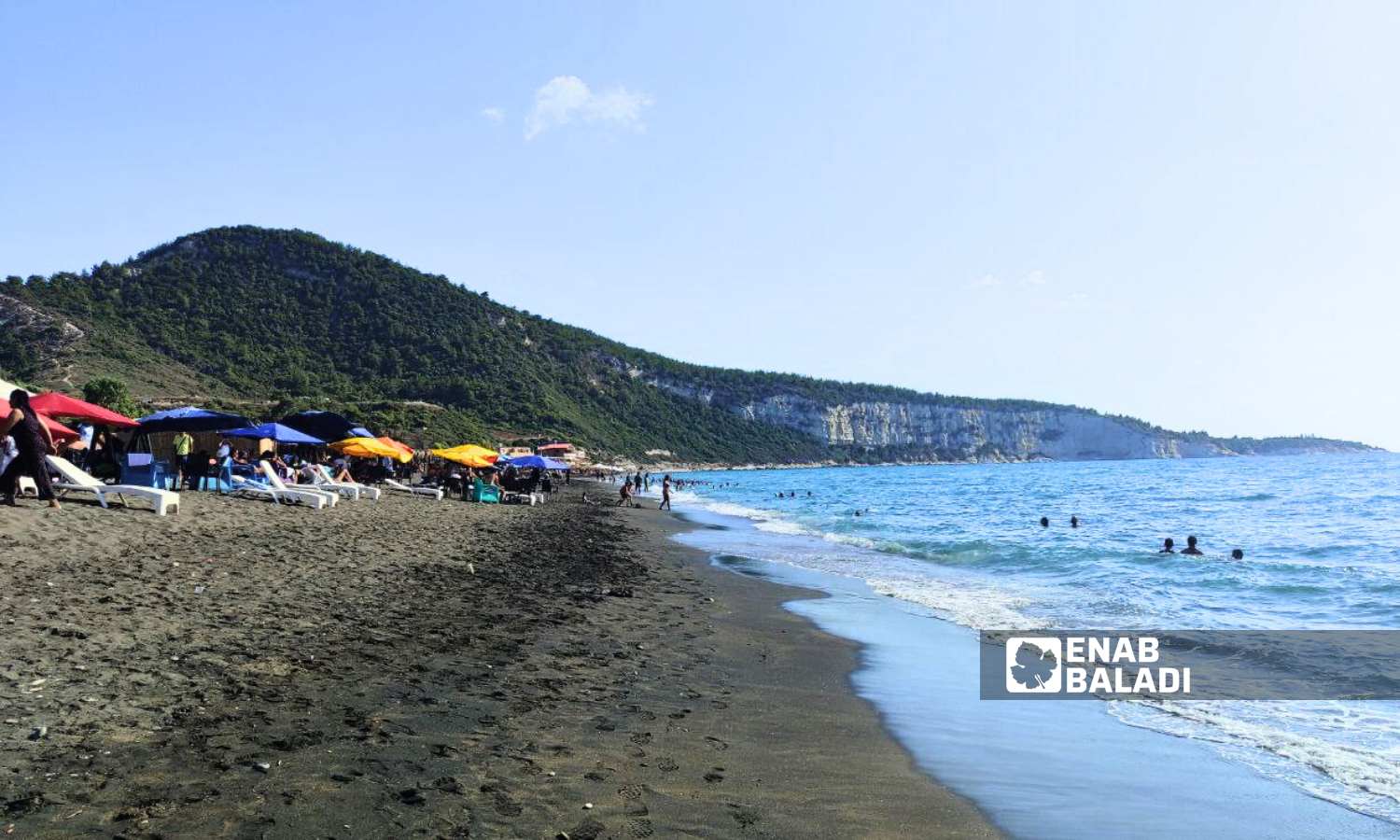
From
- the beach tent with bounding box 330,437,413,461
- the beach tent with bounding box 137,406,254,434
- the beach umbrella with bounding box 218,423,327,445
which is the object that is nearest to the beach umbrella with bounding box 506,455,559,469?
the beach tent with bounding box 330,437,413,461

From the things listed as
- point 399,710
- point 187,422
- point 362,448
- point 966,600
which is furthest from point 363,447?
point 399,710

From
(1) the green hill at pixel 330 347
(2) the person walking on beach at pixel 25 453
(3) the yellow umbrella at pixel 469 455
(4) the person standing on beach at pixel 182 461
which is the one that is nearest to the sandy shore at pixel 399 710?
(2) the person walking on beach at pixel 25 453

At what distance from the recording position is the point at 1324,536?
2492cm

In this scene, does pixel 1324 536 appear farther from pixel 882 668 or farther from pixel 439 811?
pixel 439 811

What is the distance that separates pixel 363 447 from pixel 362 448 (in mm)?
55

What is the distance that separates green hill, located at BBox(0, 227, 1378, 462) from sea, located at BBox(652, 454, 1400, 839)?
42637 mm

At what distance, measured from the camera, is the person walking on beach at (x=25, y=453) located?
11.4m

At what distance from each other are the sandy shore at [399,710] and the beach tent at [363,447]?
16098 millimetres

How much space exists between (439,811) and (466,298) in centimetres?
10625

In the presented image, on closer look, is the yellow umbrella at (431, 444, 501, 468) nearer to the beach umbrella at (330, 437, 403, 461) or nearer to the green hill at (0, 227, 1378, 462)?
the beach umbrella at (330, 437, 403, 461)

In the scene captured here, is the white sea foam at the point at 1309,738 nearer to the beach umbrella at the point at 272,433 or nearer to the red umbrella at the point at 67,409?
the red umbrella at the point at 67,409

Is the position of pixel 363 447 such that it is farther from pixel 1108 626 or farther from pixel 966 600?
pixel 1108 626

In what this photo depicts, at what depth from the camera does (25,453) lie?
11.4 m

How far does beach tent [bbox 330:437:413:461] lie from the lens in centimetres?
2680
